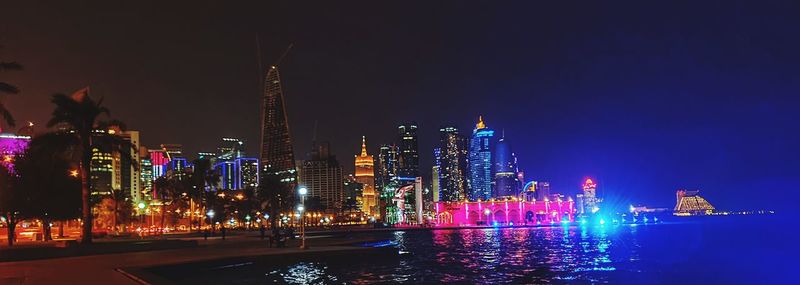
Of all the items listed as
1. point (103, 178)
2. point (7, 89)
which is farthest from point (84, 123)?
point (103, 178)

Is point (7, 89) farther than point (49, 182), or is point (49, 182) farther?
point (49, 182)

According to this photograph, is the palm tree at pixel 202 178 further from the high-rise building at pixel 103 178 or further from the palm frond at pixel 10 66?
the palm frond at pixel 10 66

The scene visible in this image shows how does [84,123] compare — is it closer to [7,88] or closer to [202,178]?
[7,88]

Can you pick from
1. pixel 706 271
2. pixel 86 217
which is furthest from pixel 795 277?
pixel 86 217

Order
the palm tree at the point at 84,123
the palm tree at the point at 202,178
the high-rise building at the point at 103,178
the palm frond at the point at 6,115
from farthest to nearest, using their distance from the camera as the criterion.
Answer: the high-rise building at the point at 103,178 < the palm tree at the point at 202,178 < the palm tree at the point at 84,123 < the palm frond at the point at 6,115

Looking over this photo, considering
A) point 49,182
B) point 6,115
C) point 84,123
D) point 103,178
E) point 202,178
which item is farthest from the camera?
point 103,178

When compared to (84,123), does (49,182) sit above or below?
below

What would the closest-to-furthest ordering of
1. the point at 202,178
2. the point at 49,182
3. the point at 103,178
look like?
the point at 49,182, the point at 202,178, the point at 103,178

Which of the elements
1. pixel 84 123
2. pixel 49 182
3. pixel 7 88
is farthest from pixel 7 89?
pixel 49 182

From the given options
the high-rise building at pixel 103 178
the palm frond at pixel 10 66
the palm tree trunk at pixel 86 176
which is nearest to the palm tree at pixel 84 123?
the palm tree trunk at pixel 86 176

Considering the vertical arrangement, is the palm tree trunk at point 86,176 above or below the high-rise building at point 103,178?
below

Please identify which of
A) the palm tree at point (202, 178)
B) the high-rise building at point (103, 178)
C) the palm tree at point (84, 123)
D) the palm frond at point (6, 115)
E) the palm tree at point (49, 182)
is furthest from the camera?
the high-rise building at point (103, 178)

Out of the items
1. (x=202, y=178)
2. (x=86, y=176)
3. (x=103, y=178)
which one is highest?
(x=103, y=178)

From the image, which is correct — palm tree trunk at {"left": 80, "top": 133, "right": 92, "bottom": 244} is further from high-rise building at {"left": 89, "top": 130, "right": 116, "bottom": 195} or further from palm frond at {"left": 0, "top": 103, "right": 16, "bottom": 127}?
high-rise building at {"left": 89, "top": 130, "right": 116, "bottom": 195}
